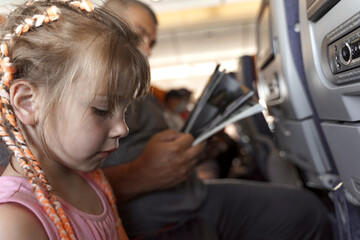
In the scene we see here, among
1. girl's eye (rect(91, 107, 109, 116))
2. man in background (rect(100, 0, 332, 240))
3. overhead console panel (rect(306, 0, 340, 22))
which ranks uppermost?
overhead console panel (rect(306, 0, 340, 22))

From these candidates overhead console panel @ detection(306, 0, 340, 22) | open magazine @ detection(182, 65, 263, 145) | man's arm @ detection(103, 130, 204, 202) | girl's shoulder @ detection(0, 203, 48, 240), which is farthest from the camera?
man's arm @ detection(103, 130, 204, 202)

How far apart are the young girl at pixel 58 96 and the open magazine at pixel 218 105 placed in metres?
0.30

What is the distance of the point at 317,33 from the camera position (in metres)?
0.68

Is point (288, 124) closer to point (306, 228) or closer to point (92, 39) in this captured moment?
point (306, 228)

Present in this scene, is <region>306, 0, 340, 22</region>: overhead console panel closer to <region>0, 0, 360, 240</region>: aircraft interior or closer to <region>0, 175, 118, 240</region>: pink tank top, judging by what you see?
<region>0, 0, 360, 240</region>: aircraft interior

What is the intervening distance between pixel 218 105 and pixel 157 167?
0.25 m

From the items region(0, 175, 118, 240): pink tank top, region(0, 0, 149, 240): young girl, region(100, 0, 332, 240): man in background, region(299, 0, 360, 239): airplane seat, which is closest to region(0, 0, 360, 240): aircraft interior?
region(299, 0, 360, 239): airplane seat

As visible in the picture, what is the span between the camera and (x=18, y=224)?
0.50m

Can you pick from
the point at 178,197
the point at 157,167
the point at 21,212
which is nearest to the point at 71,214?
the point at 21,212

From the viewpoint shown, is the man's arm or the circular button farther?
the man's arm

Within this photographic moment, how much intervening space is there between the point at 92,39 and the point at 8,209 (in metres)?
0.31

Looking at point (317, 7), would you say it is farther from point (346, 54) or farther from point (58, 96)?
point (58, 96)

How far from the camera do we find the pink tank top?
539 mm

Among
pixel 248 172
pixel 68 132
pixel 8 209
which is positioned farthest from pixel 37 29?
pixel 248 172
